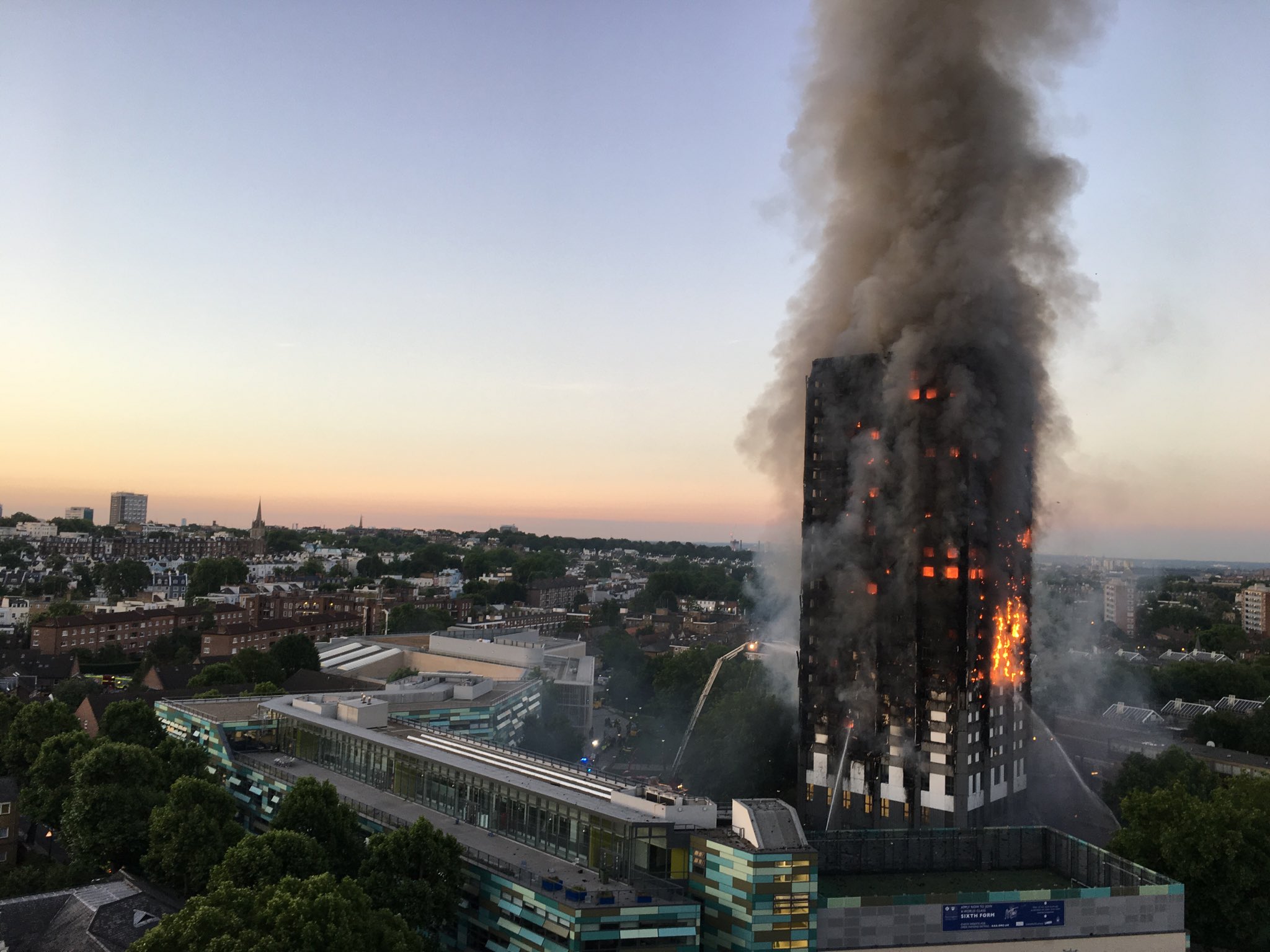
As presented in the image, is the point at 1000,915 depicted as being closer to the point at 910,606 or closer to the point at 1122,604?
the point at 910,606

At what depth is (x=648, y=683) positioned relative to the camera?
96.4 meters

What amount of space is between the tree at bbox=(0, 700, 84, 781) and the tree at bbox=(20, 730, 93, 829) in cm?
446

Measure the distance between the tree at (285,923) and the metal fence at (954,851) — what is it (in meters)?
18.6

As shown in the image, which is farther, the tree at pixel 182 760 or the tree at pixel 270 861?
the tree at pixel 182 760

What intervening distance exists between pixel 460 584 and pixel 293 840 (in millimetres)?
169848

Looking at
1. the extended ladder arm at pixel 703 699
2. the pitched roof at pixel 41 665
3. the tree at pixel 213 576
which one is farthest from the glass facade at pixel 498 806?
the tree at pixel 213 576

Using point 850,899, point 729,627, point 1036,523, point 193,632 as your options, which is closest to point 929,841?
point 850,899

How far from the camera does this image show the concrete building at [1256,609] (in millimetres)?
153500

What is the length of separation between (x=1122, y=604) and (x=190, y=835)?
526ft

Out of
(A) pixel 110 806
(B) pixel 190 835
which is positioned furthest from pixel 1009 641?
(A) pixel 110 806

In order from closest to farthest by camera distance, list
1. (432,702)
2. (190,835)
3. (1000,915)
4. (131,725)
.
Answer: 1. (1000,915)
2. (190,835)
3. (131,725)
4. (432,702)

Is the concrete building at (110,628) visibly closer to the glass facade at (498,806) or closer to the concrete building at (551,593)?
the glass facade at (498,806)

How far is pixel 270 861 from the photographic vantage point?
99.6ft

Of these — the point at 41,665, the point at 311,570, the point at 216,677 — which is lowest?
the point at 41,665
